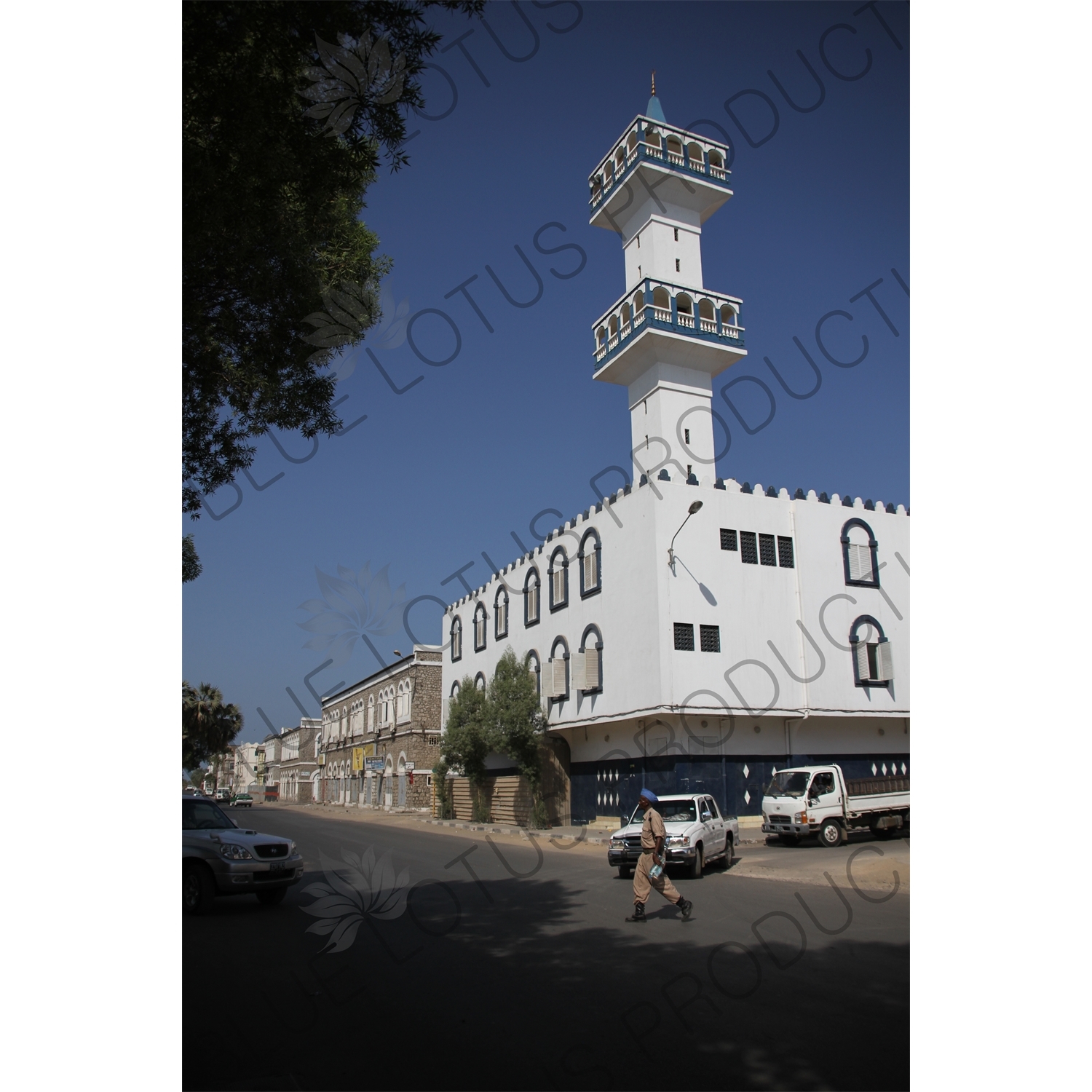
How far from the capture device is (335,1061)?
4871mm

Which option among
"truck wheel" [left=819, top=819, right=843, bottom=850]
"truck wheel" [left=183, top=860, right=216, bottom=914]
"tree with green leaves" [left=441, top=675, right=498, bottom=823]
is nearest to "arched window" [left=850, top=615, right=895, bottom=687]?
"truck wheel" [left=819, top=819, right=843, bottom=850]

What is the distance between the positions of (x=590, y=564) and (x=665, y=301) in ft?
32.8

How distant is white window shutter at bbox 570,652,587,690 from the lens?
1084 inches

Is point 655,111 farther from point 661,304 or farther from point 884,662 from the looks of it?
point 884,662

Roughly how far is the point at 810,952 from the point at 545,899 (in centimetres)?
491

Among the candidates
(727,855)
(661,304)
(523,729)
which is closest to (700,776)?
(727,855)

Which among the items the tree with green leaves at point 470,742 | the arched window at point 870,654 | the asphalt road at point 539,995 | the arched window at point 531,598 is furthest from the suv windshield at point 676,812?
the arched window at point 531,598

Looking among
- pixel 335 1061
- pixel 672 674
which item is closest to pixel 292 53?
pixel 335 1061

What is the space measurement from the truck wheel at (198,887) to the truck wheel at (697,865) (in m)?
8.63

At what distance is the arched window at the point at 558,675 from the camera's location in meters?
29.3

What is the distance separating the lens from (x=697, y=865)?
1538cm

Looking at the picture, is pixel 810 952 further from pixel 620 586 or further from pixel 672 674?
pixel 620 586

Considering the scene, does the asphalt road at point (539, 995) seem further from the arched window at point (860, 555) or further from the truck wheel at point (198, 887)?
the arched window at point (860, 555)

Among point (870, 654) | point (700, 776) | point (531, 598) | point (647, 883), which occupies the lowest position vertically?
point (700, 776)
